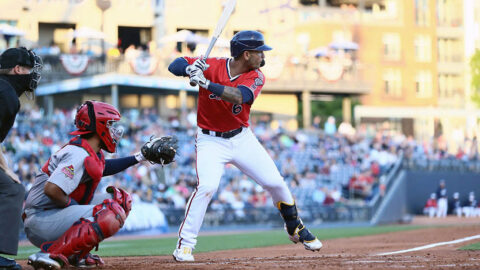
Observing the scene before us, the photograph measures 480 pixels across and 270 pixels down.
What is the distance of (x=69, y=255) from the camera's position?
19.7ft

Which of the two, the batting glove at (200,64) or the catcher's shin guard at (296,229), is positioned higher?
the batting glove at (200,64)

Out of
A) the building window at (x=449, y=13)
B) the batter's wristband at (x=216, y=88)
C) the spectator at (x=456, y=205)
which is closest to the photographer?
the batter's wristband at (x=216, y=88)

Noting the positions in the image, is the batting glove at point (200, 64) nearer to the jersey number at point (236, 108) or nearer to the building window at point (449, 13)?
the jersey number at point (236, 108)

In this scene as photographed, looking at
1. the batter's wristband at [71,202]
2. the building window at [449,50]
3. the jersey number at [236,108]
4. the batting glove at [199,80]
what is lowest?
the batter's wristband at [71,202]

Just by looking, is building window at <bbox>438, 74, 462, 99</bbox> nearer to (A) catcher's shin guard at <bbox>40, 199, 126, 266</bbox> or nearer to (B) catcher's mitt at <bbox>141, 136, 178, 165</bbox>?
(B) catcher's mitt at <bbox>141, 136, 178, 165</bbox>

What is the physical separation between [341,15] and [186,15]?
66.5ft

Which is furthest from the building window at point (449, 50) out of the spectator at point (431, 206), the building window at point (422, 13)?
the spectator at point (431, 206)

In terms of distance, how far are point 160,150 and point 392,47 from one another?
4750 cm

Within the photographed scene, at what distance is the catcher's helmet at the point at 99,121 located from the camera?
6.25 meters

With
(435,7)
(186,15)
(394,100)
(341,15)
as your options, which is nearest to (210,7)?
(186,15)

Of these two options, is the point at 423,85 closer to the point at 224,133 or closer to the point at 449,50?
the point at 449,50

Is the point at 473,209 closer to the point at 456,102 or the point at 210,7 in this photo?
the point at 210,7

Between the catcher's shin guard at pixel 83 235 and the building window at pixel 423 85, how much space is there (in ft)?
162

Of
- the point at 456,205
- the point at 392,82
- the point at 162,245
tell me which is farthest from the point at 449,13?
the point at 162,245
